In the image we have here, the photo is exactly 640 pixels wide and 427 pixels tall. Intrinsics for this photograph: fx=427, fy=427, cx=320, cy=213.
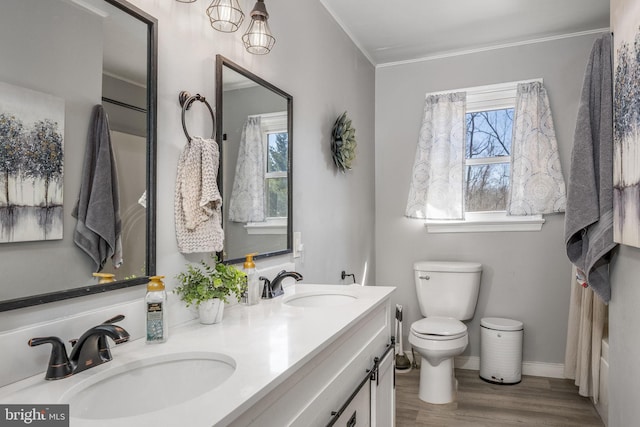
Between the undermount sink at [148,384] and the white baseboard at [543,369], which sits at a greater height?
the undermount sink at [148,384]

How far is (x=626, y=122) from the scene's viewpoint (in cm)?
144

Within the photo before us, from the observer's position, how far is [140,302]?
1201 millimetres

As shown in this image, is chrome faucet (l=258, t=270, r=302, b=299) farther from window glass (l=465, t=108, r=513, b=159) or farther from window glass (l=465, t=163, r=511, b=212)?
window glass (l=465, t=108, r=513, b=159)

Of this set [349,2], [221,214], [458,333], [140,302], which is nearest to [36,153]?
[140,302]

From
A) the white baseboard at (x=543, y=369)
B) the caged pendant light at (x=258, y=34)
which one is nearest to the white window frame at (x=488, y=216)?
the white baseboard at (x=543, y=369)

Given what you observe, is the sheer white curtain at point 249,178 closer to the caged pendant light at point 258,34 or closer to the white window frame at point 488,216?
the caged pendant light at point 258,34

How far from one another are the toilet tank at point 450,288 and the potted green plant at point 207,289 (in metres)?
2.11

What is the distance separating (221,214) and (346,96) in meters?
1.69

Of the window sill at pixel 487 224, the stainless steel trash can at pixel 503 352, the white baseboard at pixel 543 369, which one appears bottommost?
the white baseboard at pixel 543 369

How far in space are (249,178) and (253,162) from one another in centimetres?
8

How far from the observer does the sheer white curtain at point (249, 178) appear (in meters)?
1.69

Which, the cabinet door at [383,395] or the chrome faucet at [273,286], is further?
the chrome faucet at [273,286]

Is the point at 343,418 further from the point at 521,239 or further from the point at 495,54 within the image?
the point at 495,54

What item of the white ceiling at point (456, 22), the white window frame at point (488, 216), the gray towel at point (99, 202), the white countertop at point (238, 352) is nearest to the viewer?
the white countertop at point (238, 352)
